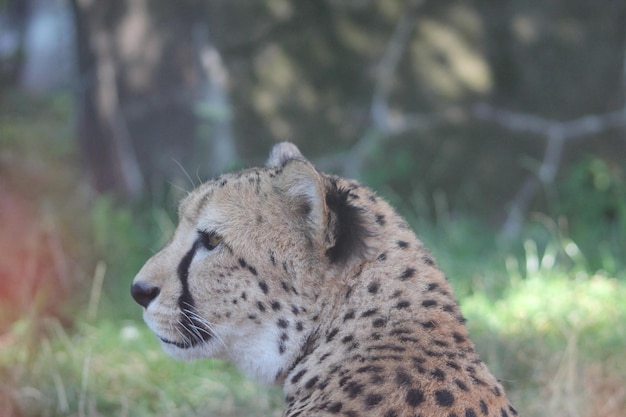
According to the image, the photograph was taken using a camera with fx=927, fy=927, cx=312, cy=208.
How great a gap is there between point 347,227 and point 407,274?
0.23 m

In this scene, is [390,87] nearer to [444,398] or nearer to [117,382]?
[117,382]

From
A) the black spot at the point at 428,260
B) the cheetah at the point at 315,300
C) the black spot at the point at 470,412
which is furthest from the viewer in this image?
the black spot at the point at 428,260

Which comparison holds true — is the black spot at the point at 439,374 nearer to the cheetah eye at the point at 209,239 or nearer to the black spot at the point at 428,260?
the black spot at the point at 428,260

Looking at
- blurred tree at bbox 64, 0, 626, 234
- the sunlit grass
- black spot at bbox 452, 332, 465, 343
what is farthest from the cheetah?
blurred tree at bbox 64, 0, 626, 234

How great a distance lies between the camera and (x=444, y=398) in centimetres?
244

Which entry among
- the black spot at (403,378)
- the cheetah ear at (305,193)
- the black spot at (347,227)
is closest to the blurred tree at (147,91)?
the cheetah ear at (305,193)

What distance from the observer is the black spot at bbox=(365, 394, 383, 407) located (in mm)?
2430

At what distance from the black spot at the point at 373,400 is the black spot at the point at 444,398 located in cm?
15

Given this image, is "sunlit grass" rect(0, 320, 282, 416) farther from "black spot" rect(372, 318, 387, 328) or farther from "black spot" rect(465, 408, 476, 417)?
"black spot" rect(465, 408, 476, 417)

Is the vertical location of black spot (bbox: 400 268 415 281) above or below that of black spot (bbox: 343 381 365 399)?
above

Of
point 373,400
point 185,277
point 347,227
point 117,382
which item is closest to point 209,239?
point 185,277

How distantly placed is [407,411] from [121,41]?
5.41 metres

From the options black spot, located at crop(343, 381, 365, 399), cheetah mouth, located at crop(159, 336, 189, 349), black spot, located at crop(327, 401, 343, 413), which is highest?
cheetah mouth, located at crop(159, 336, 189, 349)

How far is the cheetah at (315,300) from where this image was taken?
251cm
